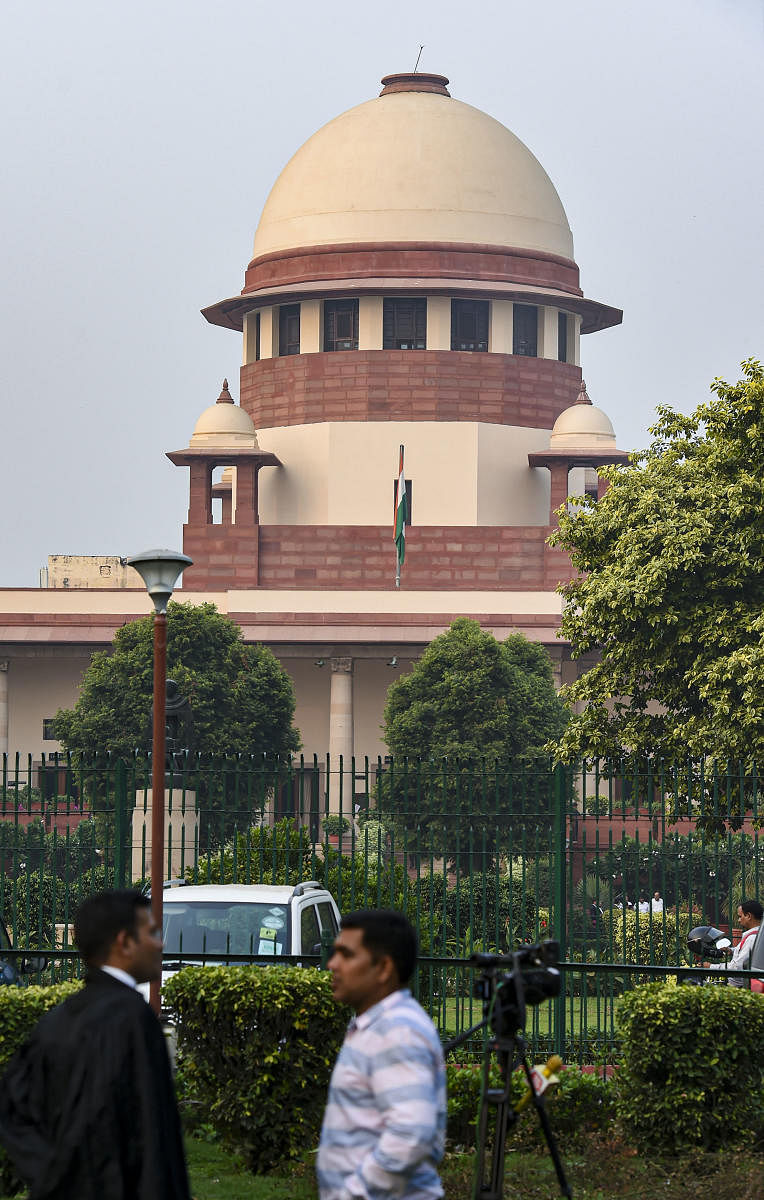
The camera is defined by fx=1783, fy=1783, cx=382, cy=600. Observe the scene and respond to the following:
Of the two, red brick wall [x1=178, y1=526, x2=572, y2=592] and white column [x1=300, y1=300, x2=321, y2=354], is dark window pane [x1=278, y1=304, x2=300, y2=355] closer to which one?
white column [x1=300, y1=300, x2=321, y2=354]

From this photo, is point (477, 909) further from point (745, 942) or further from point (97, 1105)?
point (97, 1105)

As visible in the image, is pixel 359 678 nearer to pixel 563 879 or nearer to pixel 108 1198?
pixel 563 879

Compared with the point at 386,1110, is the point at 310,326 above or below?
above

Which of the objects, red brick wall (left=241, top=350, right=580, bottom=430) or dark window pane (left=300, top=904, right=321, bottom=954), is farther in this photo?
red brick wall (left=241, top=350, right=580, bottom=430)

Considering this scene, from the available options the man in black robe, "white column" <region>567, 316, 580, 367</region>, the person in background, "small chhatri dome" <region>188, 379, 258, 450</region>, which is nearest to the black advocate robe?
the man in black robe

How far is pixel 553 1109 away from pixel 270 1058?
1420 millimetres

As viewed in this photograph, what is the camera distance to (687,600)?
20.3m

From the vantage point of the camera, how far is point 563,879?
35.5 feet

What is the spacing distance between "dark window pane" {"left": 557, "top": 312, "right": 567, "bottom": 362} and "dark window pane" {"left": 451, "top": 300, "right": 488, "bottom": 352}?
111 inches

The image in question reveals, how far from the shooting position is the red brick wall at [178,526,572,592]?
154 feet

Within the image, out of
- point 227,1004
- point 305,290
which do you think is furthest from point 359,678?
point 227,1004

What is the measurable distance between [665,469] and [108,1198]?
18.1m

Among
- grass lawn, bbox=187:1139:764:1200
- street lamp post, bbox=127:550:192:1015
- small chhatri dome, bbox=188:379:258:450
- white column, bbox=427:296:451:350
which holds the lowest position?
grass lawn, bbox=187:1139:764:1200

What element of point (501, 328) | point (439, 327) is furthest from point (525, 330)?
point (439, 327)
